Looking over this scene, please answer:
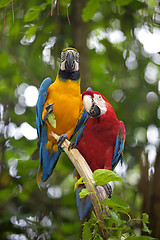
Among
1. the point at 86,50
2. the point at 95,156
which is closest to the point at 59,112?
the point at 95,156

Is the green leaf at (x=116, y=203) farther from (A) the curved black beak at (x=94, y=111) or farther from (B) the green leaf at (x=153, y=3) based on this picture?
(B) the green leaf at (x=153, y=3)

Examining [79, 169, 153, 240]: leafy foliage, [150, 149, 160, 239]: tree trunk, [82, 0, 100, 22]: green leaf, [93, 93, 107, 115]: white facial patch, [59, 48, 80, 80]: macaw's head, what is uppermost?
[82, 0, 100, 22]: green leaf

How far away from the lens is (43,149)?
1.27 m

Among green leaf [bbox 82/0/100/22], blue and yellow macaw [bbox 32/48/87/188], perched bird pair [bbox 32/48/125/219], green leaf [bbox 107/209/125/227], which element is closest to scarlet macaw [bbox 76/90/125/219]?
perched bird pair [bbox 32/48/125/219]

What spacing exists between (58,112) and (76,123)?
0.11 meters

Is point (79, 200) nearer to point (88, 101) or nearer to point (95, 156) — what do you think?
point (95, 156)

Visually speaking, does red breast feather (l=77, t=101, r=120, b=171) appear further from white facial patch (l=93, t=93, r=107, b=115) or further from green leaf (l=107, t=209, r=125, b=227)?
green leaf (l=107, t=209, r=125, b=227)

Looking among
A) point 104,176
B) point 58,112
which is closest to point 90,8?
point 58,112

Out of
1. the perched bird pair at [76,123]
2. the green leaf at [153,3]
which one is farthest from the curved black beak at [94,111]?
the green leaf at [153,3]

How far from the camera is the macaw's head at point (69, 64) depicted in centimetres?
A: 110

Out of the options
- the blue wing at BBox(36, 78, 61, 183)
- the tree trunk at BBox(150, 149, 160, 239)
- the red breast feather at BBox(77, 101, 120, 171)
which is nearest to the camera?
the red breast feather at BBox(77, 101, 120, 171)

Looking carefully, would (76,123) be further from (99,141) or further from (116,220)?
(116,220)

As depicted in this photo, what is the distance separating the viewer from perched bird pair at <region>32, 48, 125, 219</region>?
1.04 meters

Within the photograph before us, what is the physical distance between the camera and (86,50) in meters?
1.74
